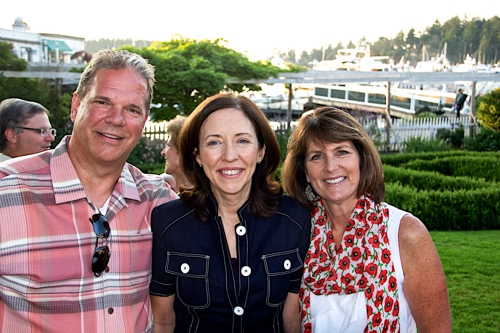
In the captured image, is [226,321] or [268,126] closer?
[226,321]

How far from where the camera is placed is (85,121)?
2.60m

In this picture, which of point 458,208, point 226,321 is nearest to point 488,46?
point 458,208

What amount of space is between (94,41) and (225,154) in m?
184

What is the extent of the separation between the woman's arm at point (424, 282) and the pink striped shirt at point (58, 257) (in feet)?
4.62

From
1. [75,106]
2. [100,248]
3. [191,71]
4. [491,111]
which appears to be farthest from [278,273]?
[491,111]

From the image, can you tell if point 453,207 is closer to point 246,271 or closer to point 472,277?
point 472,277

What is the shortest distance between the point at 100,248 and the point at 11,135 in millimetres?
3171

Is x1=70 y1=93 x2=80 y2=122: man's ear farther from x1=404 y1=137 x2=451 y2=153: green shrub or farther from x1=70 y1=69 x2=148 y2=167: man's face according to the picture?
x1=404 y1=137 x2=451 y2=153: green shrub

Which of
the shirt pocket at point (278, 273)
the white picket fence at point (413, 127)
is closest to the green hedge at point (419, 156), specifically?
the white picket fence at point (413, 127)

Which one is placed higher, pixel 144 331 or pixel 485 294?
pixel 144 331

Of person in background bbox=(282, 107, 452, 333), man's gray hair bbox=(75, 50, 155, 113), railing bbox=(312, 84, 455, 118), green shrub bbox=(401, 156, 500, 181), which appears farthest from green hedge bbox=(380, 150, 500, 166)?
railing bbox=(312, 84, 455, 118)

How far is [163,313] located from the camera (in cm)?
284

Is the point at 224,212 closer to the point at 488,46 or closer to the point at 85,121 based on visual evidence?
the point at 85,121

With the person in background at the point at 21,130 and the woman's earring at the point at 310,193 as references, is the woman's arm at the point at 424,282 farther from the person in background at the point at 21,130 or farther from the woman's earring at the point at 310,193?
the person in background at the point at 21,130
